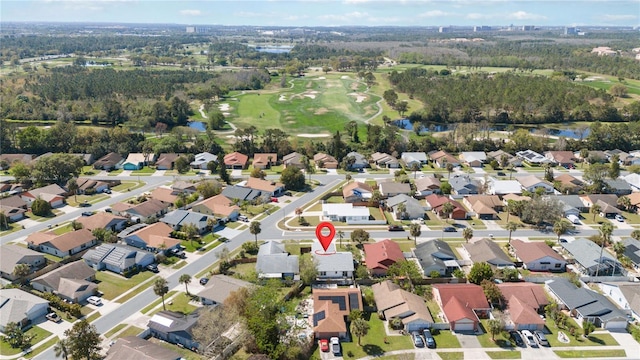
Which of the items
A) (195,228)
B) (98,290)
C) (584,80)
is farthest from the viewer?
(584,80)

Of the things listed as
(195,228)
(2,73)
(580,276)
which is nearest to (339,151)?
(195,228)

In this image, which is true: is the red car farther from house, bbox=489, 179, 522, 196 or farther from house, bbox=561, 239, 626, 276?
house, bbox=489, 179, 522, 196

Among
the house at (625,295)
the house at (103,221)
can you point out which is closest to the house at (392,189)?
the house at (625,295)

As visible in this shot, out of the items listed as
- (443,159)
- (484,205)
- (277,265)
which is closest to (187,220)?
(277,265)

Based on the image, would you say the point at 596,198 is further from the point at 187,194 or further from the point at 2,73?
the point at 2,73

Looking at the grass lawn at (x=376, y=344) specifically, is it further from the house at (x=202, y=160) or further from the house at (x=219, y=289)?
the house at (x=202, y=160)

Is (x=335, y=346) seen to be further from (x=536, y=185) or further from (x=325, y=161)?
(x=325, y=161)
